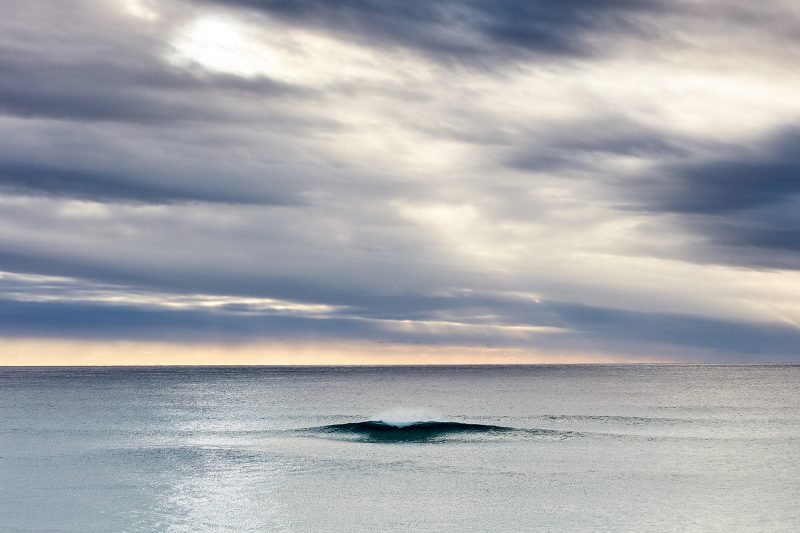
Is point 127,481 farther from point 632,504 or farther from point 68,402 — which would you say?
point 68,402

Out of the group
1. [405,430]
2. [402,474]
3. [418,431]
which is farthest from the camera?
[405,430]

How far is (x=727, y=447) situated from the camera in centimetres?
5438

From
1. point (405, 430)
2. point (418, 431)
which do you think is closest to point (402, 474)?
point (418, 431)

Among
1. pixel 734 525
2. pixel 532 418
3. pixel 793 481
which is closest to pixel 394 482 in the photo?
pixel 734 525

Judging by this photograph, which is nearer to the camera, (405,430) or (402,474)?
(402,474)

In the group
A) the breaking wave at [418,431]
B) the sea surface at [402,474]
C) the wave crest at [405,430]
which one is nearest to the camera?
the sea surface at [402,474]

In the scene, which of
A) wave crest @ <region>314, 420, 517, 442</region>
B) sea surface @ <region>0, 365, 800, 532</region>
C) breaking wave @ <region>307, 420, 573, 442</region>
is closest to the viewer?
sea surface @ <region>0, 365, 800, 532</region>

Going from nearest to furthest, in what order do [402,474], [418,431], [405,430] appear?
1. [402,474]
2. [418,431]
3. [405,430]

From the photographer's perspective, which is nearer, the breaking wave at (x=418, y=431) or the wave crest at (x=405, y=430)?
the breaking wave at (x=418, y=431)

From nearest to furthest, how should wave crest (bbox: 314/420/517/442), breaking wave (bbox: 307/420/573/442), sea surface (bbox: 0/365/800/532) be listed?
sea surface (bbox: 0/365/800/532) < breaking wave (bbox: 307/420/573/442) < wave crest (bbox: 314/420/517/442)

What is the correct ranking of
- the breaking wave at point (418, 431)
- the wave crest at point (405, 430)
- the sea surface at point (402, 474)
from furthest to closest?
the wave crest at point (405, 430) → the breaking wave at point (418, 431) → the sea surface at point (402, 474)

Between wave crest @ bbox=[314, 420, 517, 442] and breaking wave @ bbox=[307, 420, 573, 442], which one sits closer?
breaking wave @ bbox=[307, 420, 573, 442]

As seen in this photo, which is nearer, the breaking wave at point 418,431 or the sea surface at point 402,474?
the sea surface at point 402,474

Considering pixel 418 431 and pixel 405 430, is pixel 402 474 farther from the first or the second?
pixel 405 430
